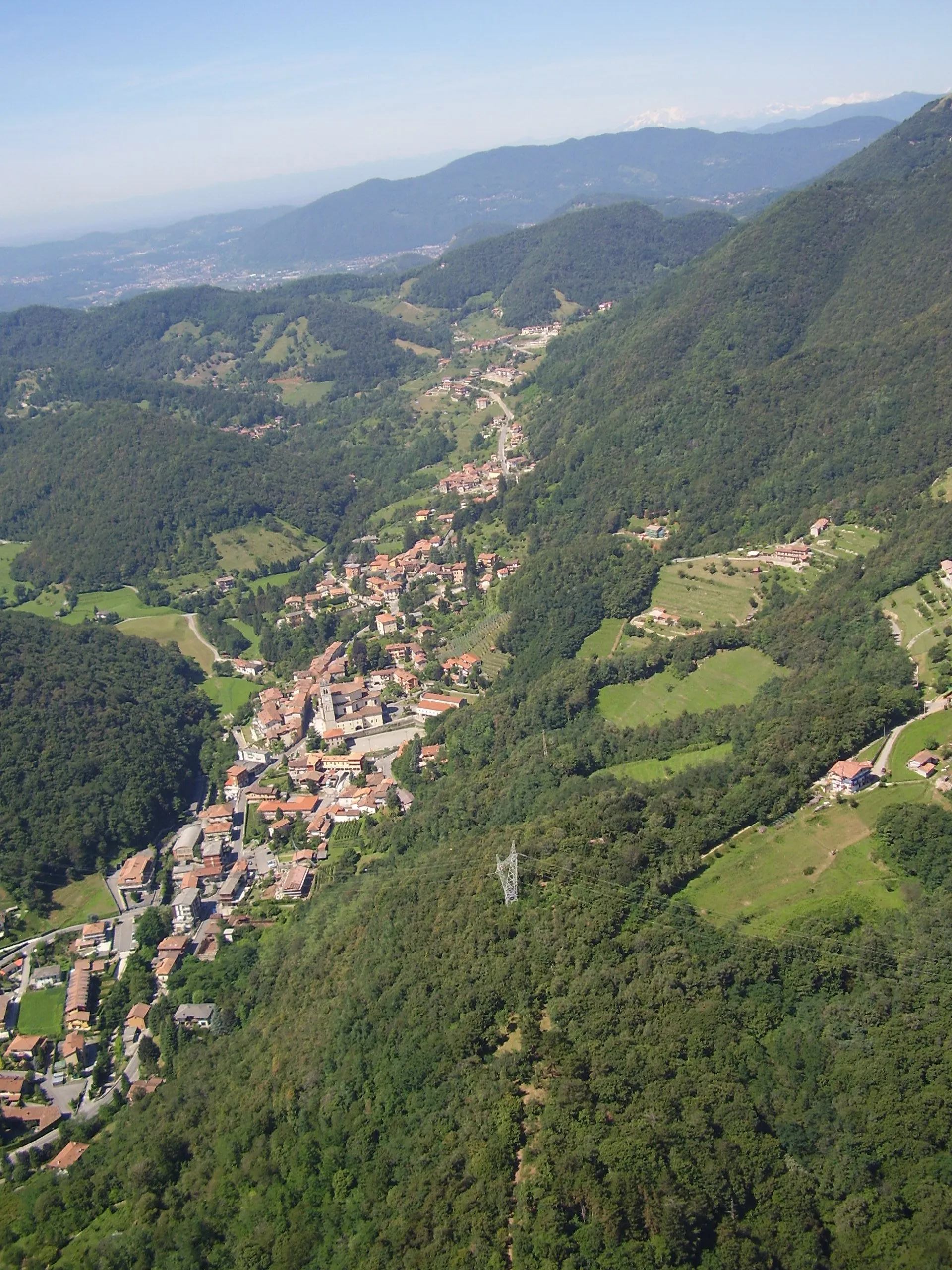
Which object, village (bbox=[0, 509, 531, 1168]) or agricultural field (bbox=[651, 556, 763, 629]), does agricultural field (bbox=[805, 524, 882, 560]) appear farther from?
village (bbox=[0, 509, 531, 1168])

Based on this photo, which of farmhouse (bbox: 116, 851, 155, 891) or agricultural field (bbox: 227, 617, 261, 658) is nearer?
farmhouse (bbox: 116, 851, 155, 891)

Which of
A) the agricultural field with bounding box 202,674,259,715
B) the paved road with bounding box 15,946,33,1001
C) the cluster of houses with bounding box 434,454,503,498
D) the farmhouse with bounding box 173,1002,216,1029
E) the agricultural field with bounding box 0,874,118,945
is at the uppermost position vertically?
the cluster of houses with bounding box 434,454,503,498

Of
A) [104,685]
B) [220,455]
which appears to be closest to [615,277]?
[220,455]

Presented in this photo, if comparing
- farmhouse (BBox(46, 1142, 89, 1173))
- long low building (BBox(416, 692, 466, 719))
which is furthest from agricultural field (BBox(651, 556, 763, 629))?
farmhouse (BBox(46, 1142, 89, 1173))

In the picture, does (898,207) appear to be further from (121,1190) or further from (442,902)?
(121,1190)

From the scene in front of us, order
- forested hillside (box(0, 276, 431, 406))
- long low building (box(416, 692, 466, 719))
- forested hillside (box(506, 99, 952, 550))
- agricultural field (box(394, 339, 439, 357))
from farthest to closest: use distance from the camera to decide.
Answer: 1. agricultural field (box(394, 339, 439, 357))
2. forested hillside (box(0, 276, 431, 406))
3. forested hillside (box(506, 99, 952, 550))
4. long low building (box(416, 692, 466, 719))

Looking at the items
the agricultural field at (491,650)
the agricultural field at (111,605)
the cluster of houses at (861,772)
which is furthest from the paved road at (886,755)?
the agricultural field at (111,605)
